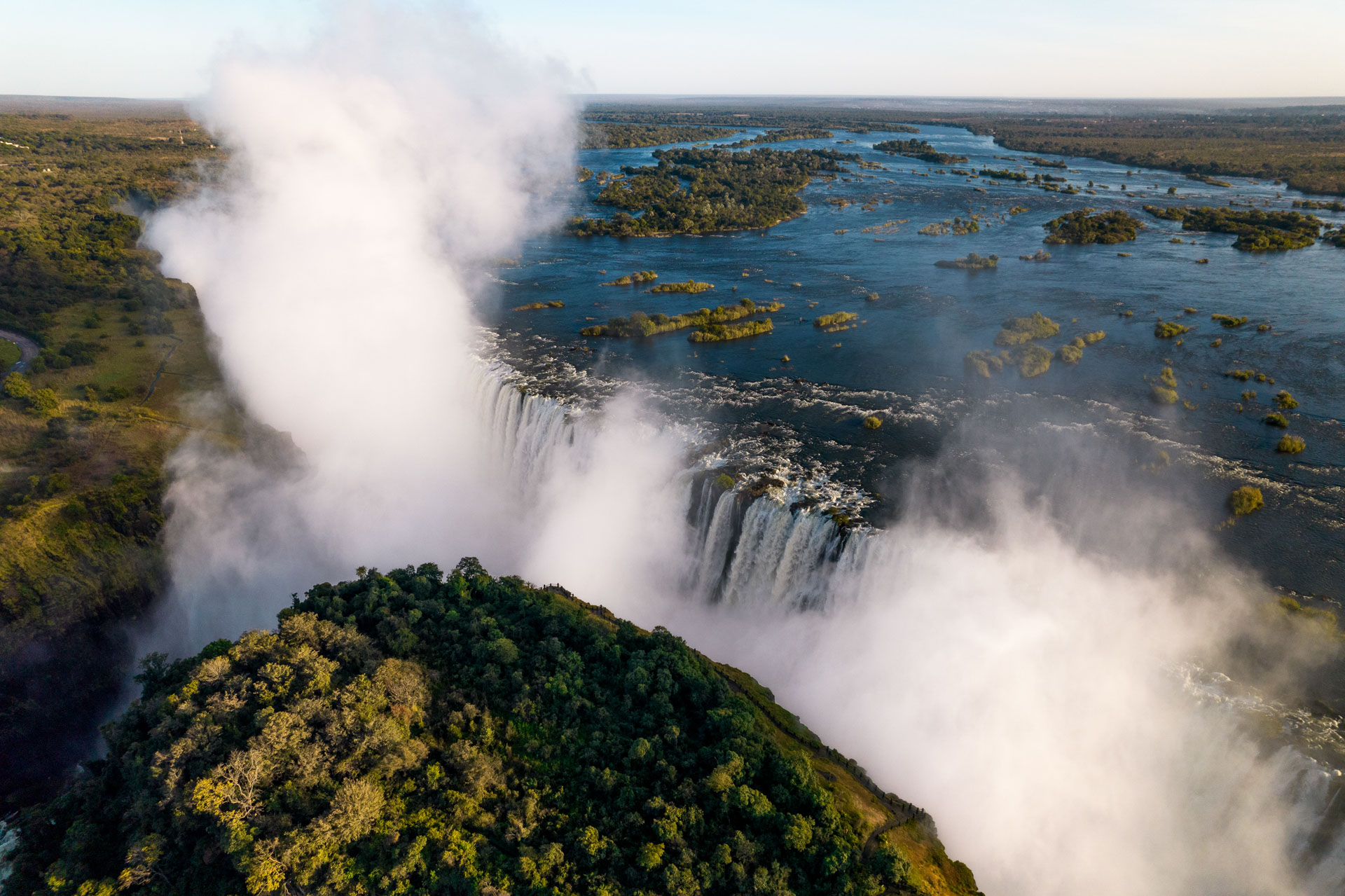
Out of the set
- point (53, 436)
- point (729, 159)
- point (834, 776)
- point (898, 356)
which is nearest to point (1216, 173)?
point (729, 159)

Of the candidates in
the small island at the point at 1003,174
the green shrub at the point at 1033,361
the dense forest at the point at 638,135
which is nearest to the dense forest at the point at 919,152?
the small island at the point at 1003,174

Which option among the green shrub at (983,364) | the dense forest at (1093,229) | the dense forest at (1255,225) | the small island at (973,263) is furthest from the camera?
the dense forest at (1093,229)

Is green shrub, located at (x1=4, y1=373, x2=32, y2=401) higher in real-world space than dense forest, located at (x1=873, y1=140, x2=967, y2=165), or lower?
higher

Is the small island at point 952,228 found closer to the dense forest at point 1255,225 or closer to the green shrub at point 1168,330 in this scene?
the dense forest at point 1255,225

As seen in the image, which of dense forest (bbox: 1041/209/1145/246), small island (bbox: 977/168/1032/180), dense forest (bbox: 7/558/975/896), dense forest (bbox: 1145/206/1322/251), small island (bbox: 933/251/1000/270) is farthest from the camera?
small island (bbox: 977/168/1032/180)

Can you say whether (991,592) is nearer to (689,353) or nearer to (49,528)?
(689,353)

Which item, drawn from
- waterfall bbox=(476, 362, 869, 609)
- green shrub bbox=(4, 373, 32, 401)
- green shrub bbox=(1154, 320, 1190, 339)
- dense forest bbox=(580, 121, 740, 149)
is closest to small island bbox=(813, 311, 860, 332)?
green shrub bbox=(1154, 320, 1190, 339)

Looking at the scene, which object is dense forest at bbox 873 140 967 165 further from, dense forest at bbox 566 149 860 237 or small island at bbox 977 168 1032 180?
dense forest at bbox 566 149 860 237
